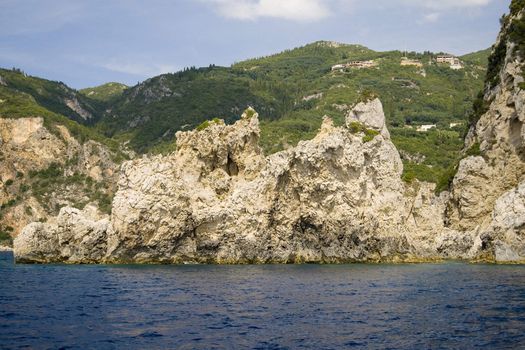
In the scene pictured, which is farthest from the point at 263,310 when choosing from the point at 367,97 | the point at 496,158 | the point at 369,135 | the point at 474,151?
the point at 474,151

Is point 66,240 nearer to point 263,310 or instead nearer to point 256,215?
point 256,215

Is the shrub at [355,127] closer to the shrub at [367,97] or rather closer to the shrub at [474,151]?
the shrub at [367,97]

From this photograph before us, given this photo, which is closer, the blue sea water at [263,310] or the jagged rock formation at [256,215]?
the blue sea water at [263,310]

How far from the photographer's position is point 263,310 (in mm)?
37812

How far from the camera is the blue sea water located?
2850cm

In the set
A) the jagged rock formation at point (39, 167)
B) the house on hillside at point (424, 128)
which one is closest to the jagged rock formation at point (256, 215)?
the jagged rock formation at point (39, 167)

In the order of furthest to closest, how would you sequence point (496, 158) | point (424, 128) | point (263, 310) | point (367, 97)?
point (424, 128) → point (367, 97) → point (496, 158) → point (263, 310)

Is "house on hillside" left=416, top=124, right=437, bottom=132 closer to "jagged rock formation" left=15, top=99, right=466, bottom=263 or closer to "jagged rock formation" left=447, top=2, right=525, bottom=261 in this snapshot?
"jagged rock formation" left=447, top=2, right=525, bottom=261

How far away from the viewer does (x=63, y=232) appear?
77062mm

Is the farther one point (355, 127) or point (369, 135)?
point (355, 127)

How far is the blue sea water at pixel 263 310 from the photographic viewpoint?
93.5ft

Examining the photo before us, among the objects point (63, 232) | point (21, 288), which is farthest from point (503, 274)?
point (63, 232)

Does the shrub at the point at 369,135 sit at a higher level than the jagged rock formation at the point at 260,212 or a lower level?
higher

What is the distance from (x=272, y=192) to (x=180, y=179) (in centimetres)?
1210
